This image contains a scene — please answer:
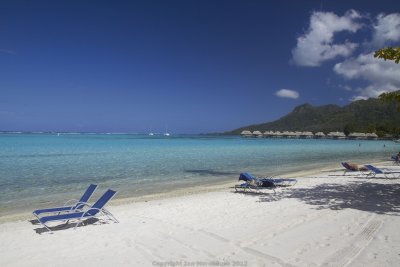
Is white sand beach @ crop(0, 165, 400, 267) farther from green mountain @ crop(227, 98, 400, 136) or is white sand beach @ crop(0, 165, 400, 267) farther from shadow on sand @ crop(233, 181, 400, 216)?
green mountain @ crop(227, 98, 400, 136)

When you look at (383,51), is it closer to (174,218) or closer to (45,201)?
(174,218)

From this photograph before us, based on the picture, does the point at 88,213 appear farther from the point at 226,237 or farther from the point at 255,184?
the point at 255,184

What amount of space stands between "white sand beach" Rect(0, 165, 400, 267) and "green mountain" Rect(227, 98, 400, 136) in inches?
3747

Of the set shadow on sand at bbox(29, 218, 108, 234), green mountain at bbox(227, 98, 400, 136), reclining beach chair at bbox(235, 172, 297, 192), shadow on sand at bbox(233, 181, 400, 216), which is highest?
green mountain at bbox(227, 98, 400, 136)

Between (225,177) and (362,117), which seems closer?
(225,177)

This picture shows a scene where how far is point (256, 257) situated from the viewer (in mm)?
4309

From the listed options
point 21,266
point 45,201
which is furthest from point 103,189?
point 21,266

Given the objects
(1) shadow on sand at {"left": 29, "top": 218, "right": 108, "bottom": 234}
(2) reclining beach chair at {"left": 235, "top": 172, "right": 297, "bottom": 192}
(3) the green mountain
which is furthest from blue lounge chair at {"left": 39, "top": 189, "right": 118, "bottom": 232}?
(3) the green mountain

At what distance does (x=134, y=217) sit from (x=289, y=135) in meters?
125

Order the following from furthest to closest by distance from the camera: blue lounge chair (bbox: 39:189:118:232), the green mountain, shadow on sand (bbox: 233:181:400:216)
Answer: the green mountain
shadow on sand (bbox: 233:181:400:216)
blue lounge chair (bbox: 39:189:118:232)

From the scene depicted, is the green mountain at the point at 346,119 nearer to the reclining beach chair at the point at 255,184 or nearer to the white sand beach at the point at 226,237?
the reclining beach chair at the point at 255,184

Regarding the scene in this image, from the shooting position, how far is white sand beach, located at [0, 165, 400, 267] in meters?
4.29

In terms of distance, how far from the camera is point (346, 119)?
13338cm

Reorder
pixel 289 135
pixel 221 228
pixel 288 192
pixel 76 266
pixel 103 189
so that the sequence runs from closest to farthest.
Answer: pixel 76 266 < pixel 221 228 < pixel 288 192 < pixel 103 189 < pixel 289 135
